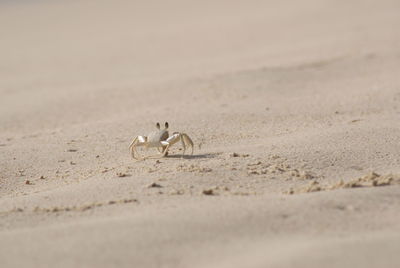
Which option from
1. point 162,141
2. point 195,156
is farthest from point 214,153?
point 162,141

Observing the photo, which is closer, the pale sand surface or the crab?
the pale sand surface

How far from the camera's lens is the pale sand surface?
3121mm

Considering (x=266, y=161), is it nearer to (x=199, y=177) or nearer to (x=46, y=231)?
(x=199, y=177)

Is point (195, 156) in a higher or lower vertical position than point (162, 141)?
lower

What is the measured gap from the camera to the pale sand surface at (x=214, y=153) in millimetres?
3121

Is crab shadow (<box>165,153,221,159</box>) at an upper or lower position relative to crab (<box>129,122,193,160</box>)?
lower

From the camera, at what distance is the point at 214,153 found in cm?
487

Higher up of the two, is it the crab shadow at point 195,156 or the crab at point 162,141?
the crab at point 162,141

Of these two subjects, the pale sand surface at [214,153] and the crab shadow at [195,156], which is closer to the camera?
the pale sand surface at [214,153]

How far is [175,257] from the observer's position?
301 cm

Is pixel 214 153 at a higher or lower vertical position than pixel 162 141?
lower

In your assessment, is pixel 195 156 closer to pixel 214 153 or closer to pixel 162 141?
pixel 214 153

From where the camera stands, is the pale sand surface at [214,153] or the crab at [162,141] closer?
the pale sand surface at [214,153]

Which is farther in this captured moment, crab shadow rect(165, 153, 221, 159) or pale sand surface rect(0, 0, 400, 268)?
crab shadow rect(165, 153, 221, 159)
